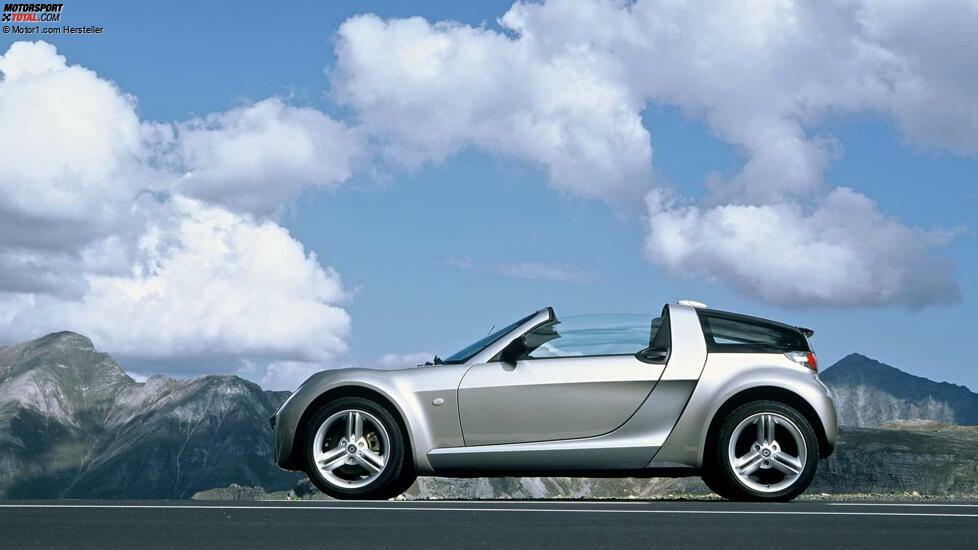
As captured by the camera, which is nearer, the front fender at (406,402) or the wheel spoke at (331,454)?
the front fender at (406,402)

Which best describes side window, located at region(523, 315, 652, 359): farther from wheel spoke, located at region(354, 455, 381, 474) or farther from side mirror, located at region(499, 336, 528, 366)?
wheel spoke, located at region(354, 455, 381, 474)

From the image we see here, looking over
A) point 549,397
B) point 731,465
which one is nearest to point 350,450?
point 549,397

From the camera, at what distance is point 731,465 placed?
9.67m

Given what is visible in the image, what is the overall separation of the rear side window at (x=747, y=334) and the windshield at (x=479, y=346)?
4.96 feet

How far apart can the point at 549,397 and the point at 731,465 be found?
61.5 inches

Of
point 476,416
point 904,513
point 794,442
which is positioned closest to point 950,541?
point 904,513

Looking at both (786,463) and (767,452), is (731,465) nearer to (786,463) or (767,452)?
(767,452)

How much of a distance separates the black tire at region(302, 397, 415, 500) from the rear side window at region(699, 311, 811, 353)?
268cm

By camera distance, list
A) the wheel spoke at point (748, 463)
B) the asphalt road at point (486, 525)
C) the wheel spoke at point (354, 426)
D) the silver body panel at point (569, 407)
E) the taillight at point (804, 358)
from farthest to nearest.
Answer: the taillight at point (804, 358), the wheel spoke at point (354, 426), the wheel spoke at point (748, 463), the silver body panel at point (569, 407), the asphalt road at point (486, 525)

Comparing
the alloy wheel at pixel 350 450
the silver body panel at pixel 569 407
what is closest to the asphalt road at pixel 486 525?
the silver body panel at pixel 569 407

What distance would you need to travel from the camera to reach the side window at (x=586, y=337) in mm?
9906

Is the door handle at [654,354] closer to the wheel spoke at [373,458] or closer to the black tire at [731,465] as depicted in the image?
the black tire at [731,465]

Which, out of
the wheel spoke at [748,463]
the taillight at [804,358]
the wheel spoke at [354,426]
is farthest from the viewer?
the taillight at [804,358]

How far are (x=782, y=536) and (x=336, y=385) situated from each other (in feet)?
14.1
